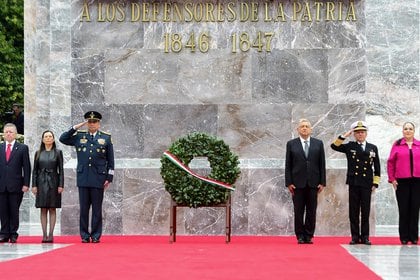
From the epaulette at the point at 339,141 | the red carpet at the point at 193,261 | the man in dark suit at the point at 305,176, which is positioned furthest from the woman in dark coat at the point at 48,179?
the epaulette at the point at 339,141

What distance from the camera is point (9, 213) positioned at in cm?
1828

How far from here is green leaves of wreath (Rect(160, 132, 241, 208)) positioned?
1773 centimetres

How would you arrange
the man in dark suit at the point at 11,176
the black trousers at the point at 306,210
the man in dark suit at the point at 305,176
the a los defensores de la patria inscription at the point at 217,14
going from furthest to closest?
the a los defensores de la patria inscription at the point at 217,14 → the man in dark suit at the point at 11,176 → the man in dark suit at the point at 305,176 → the black trousers at the point at 306,210

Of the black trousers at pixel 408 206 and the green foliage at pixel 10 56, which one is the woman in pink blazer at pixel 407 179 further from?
the green foliage at pixel 10 56

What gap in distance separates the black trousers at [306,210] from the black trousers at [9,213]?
14.8 feet

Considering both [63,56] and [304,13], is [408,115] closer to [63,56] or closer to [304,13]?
[304,13]

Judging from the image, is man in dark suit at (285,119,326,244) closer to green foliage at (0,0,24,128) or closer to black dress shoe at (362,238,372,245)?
black dress shoe at (362,238,372,245)

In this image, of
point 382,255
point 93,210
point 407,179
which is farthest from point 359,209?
point 93,210

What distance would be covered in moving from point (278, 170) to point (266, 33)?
252 centimetres

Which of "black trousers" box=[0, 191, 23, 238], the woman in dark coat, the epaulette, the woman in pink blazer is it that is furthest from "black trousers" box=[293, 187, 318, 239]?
"black trousers" box=[0, 191, 23, 238]

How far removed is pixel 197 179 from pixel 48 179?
2.47m

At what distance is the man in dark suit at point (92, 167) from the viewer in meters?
18.0

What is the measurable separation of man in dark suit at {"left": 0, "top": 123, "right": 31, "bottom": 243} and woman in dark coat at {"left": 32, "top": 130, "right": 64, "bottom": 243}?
8.5 inches

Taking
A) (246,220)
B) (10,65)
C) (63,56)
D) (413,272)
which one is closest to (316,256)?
(413,272)
